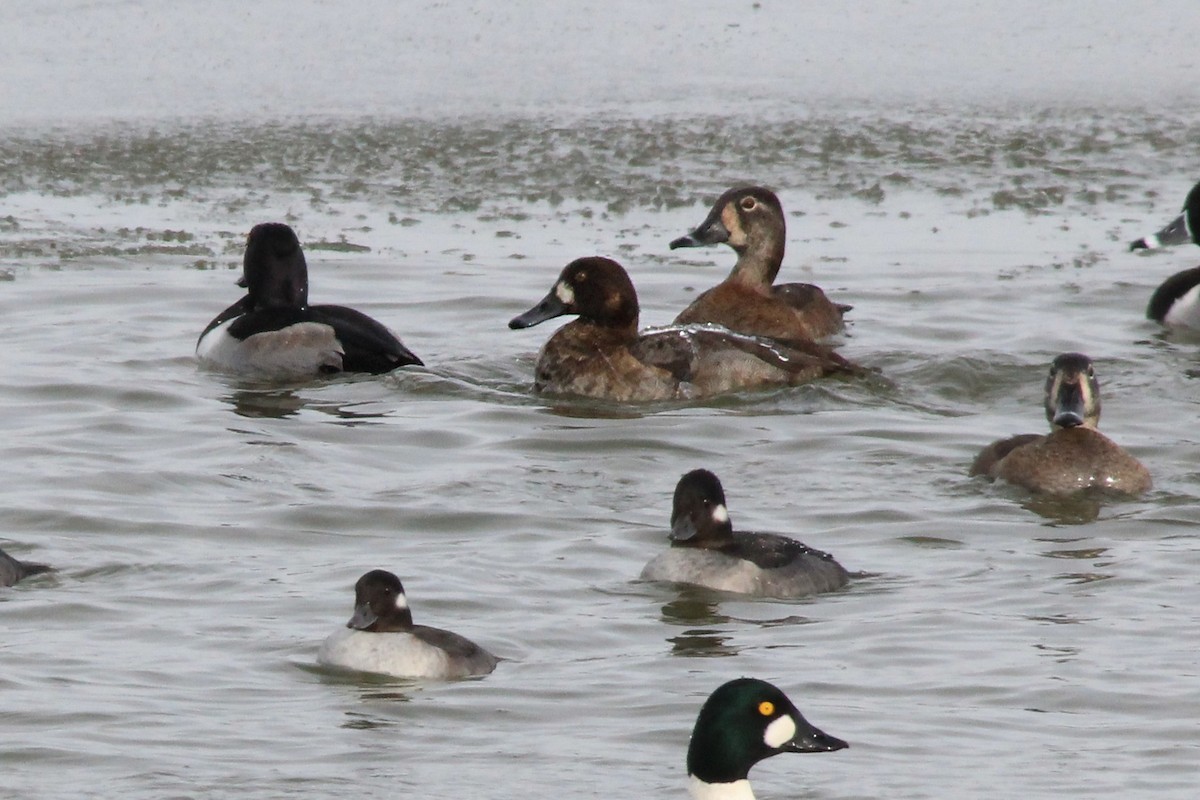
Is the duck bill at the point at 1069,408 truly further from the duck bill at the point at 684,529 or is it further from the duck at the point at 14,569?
the duck at the point at 14,569

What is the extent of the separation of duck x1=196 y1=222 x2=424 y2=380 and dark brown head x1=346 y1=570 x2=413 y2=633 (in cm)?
542

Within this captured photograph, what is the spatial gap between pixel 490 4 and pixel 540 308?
1036 centimetres

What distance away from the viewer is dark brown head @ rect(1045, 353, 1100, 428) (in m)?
11.0

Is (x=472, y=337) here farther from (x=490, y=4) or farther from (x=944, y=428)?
(x=490, y=4)

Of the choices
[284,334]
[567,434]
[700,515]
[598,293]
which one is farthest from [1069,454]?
[284,334]

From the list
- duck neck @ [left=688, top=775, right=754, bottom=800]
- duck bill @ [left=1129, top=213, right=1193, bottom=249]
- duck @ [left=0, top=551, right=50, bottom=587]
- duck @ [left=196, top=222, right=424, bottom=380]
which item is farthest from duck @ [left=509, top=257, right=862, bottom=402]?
duck neck @ [left=688, top=775, right=754, bottom=800]

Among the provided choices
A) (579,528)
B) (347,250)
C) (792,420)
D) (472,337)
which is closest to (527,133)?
(347,250)

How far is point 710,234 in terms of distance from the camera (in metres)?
14.6

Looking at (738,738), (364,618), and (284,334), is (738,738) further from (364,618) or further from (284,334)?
(284,334)

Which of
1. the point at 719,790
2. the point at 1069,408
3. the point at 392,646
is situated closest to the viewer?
the point at 719,790

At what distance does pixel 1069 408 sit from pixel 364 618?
4491 millimetres

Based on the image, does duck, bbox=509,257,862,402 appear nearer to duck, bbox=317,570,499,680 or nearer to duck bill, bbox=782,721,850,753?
duck, bbox=317,570,499,680

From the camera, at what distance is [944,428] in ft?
40.4

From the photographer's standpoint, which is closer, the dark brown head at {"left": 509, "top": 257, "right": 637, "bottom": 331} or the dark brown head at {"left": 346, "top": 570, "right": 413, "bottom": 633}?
→ the dark brown head at {"left": 346, "top": 570, "right": 413, "bottom": 633}
